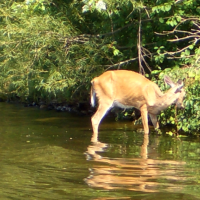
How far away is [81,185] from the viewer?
7.07 m

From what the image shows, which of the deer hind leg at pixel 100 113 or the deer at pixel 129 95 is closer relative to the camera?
the deer at pixel 129 95

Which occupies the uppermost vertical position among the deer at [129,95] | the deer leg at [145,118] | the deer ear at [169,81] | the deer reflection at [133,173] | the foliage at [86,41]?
the foliage at [86,41]

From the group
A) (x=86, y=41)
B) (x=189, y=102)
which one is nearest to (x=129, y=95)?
(x=189, y=102)

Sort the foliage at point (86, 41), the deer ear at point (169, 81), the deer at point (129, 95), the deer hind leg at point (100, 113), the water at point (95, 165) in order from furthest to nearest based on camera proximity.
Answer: the foliage at point (86, 41), the deer hind leg at point (100, 113), the deer at point (129, 95), the deer ear at point (169, 81), the water at point (95, 165)

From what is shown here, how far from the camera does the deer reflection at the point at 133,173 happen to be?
7.08 meters

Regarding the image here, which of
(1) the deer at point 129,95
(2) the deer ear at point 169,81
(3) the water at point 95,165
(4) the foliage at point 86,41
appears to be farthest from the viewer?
(4) the foliage at point 86,41

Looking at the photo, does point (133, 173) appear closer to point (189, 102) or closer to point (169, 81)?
point (189, 102)

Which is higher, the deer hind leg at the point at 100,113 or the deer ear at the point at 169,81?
the deer ear at the point at 169,81

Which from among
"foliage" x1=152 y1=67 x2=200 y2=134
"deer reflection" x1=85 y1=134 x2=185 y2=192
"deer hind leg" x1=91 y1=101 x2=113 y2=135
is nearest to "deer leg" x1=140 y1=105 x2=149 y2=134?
"foliage" x1=152 y1=67 x2=200 y2=134

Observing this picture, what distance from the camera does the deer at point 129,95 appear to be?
13.1m

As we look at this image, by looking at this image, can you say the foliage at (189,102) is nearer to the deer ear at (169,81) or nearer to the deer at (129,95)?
the deer ear at (169,81)

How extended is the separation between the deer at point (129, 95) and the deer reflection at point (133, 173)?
361cm

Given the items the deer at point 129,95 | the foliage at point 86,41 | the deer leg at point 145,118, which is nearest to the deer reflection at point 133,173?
the deer leg at point 145,118

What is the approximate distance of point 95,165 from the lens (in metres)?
8.45
